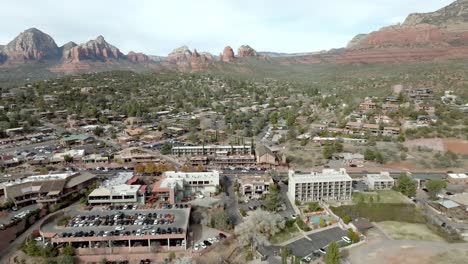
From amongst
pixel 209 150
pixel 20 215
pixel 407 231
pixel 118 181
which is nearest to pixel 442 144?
pixel 407 231

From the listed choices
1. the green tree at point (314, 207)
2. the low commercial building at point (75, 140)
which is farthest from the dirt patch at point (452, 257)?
the low commercial building at point (75, 140)

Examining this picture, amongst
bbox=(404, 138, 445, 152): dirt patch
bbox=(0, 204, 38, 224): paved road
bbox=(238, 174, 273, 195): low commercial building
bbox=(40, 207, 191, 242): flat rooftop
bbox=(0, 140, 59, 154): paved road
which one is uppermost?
bbox=(404, 138, 445, 152): dirt patch

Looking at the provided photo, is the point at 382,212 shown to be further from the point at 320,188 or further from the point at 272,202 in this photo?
the point at 272,202

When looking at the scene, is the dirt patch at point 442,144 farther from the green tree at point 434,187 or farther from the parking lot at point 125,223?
the parking lot at point 125,223

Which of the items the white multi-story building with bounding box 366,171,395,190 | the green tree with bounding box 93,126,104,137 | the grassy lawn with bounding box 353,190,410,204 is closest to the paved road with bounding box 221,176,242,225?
the grassy lawn with bounding box 353,190,410,204

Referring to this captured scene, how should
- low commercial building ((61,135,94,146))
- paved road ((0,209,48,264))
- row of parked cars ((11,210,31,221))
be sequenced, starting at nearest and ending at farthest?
paved road ((0,209,48,264)) → row of parked cars ((11,210,31,221)) → low commercial building ((61,135,94,146))

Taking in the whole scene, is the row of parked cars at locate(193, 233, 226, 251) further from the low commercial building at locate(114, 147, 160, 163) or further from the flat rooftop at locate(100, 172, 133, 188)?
the low commercial building at locate(114, 147, 160, 163)
